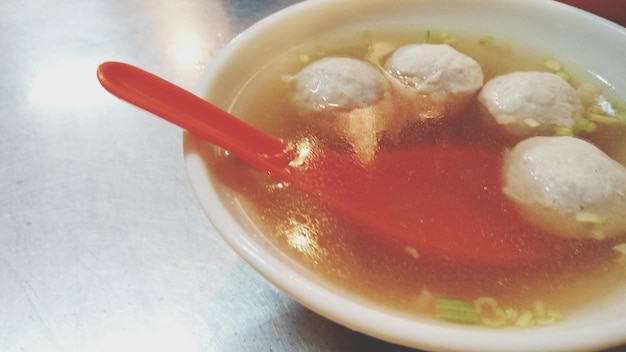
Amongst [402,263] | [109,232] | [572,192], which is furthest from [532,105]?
[109,232]

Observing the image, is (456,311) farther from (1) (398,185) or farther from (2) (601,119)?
(2) (601,119)

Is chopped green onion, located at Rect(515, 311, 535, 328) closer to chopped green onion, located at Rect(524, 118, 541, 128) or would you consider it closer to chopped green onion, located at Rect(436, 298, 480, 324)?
chopped green onion, located at Rect(436, 298, 480, 324)

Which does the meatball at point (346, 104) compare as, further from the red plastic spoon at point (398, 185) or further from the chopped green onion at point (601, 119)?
the chopped green onion at point (601, 119)

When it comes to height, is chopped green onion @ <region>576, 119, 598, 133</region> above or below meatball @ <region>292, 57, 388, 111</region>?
below

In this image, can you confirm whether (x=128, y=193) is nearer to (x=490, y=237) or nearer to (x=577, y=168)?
(x=490, y=237)

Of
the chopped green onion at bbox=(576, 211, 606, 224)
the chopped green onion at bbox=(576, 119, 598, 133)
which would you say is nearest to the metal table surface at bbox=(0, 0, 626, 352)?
the chopped green onion at bbox=(576, 211, 606, 224)

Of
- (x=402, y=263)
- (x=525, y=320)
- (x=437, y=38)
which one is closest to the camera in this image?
(x=525, y=320)
